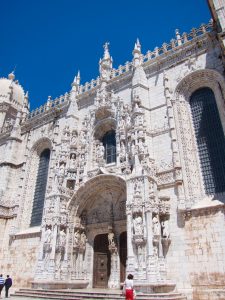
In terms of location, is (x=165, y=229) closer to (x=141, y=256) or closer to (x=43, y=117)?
(x=141, y=256)

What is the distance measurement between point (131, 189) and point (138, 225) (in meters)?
1.88

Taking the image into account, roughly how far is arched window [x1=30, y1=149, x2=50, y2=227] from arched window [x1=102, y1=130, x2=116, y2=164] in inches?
243

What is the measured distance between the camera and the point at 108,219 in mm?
16266

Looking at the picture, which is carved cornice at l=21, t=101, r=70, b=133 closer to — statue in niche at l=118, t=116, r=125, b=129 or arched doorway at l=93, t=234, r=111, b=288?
statue in niche at l=118, t=116, r=125, b=129

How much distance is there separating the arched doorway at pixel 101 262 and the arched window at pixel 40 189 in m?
6.20

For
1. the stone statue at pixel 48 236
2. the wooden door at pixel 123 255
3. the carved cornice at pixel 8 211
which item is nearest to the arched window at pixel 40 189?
the carved cornice at pixel 8 211

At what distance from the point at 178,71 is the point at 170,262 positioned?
1120cm

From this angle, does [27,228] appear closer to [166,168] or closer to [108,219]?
[108,219]

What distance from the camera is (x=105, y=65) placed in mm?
22125

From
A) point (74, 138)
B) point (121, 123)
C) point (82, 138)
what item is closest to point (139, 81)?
point (121, 123)

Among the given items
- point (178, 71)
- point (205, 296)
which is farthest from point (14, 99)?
point (205, 296)

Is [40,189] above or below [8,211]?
above

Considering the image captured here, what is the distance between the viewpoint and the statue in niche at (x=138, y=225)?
41.6ft

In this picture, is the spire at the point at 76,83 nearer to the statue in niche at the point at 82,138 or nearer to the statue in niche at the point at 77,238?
the statue in niche at the point at 82,138
